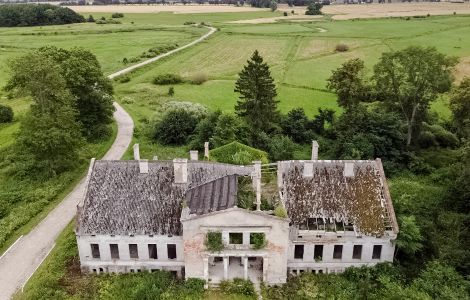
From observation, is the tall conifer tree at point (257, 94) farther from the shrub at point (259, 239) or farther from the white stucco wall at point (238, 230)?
the shrub at point (259, 239)

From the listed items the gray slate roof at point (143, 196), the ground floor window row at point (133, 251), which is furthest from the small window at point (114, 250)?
the gray slate roof at point (143, 196)

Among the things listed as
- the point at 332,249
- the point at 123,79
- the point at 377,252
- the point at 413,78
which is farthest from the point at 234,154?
the point at 123,79

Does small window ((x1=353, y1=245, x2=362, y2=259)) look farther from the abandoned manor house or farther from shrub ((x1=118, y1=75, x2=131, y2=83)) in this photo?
shrub ((x1=118, y1=75, x2=131, y2=83))

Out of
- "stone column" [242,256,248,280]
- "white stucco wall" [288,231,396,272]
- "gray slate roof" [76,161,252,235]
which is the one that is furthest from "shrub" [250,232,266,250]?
"white stucco wall" [288,231,396,272]

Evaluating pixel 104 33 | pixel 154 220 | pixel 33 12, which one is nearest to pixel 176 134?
pixel 154 220

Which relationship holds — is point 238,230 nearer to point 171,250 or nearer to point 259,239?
point 259,239
